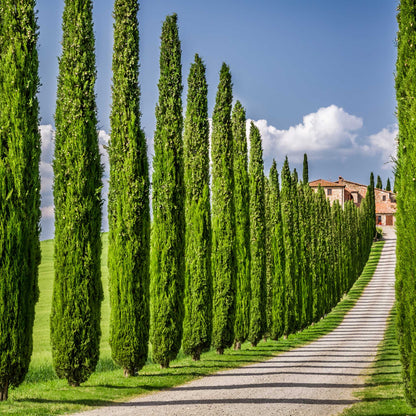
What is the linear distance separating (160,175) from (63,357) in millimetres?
6539

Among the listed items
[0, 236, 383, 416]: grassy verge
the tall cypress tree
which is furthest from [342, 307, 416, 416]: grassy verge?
the tall cypress tree

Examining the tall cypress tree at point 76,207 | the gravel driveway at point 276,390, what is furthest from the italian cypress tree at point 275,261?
the tall cypress tree at point 76,207

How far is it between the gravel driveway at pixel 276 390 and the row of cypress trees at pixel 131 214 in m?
2.15

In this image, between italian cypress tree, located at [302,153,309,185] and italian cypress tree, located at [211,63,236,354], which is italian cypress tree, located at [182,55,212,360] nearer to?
italian cypress tree, located at [211,63,236,354]

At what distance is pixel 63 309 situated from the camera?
40.9ft

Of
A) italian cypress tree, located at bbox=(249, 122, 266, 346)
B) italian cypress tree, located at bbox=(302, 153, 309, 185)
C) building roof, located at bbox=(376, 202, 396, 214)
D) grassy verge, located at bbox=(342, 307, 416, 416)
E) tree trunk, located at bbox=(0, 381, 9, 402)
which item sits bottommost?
grassy verge, located at bbox=(342, 307, 416, 416)

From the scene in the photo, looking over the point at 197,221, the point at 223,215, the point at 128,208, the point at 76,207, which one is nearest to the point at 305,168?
the point at 223,215

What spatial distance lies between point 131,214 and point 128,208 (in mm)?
177

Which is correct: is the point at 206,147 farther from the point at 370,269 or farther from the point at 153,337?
the point at 370,269

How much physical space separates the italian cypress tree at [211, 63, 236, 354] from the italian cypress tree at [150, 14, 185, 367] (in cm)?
473

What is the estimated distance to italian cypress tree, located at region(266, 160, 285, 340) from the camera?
93.1ft

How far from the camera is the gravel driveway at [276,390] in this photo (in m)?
10.5

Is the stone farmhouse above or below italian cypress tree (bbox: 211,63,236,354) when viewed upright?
above

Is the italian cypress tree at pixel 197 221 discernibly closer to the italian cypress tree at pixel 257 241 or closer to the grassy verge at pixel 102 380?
the grassy verge at pixel 102 380
